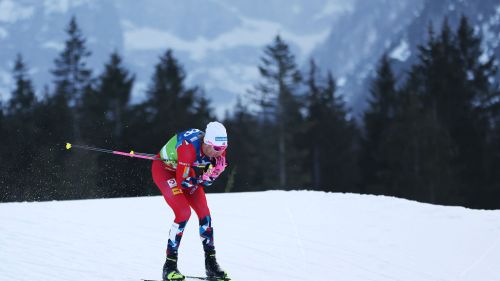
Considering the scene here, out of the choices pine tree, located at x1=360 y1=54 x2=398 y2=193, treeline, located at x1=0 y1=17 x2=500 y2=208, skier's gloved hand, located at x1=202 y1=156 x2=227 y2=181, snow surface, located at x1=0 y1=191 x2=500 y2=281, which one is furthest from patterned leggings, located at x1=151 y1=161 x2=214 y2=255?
pine tree, located at x1=360 y1=54 x2=398 y2=193

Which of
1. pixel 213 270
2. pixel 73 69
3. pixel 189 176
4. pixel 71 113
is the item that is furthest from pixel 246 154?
pixel 189 176

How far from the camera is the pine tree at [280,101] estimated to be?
43.7m

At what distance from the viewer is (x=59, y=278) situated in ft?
24.7

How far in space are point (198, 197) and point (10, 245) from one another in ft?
9.33

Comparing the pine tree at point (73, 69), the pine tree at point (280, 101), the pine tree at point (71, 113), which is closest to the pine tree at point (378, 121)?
the pine tree at point (280, 101)

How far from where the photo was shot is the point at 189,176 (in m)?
7.57

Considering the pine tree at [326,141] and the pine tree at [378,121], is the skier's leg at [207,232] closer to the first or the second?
the pine tree at [378,121]

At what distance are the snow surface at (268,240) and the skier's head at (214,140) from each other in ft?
5.78

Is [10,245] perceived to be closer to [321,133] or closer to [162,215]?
[162,215]

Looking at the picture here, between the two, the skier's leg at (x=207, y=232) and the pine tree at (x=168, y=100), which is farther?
the pine tree at (x=168, y=100)

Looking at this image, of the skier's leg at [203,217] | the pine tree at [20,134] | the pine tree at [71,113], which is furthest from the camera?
the pine tree at [71,113]

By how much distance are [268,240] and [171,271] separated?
341 cm

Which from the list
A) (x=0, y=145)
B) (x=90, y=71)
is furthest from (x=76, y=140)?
(x=90, y=71)

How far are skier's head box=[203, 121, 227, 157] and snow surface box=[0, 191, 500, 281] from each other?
1762mm
